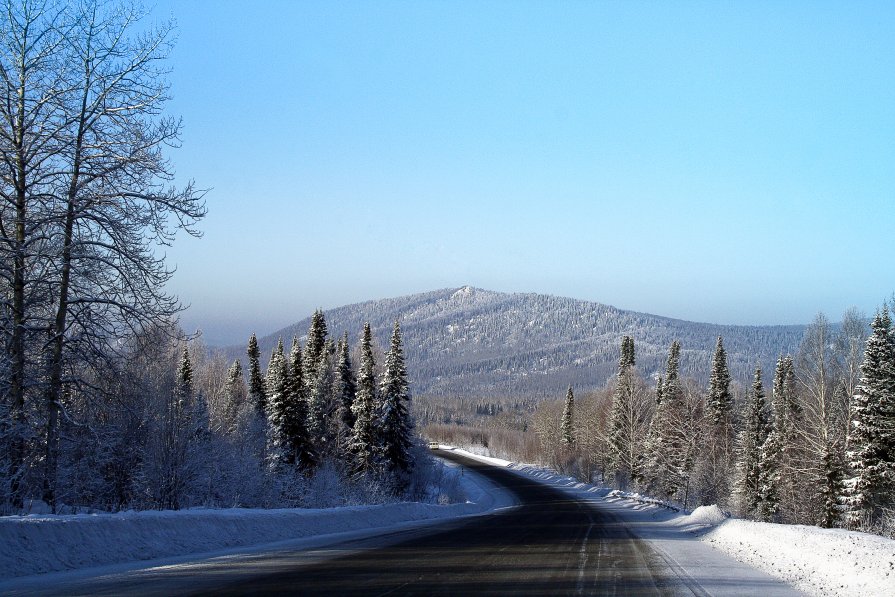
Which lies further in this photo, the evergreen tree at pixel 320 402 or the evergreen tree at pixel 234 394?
the evergreen tree at pixel 234 394

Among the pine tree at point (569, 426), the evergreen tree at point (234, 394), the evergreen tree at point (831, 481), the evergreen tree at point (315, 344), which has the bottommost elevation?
the pine tree at point (569, 426)

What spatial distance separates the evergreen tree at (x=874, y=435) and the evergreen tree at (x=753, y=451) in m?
16.8

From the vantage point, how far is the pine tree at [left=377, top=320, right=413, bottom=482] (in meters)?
47.7

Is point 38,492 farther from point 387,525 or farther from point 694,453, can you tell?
point 694,453

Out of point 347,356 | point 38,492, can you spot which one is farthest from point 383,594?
point 347,356

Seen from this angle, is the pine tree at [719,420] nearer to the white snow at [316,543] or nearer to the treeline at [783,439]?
the treeline at [783,439]

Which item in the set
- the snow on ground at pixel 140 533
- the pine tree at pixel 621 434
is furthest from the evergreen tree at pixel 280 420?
the pine tree at pixel 621 434

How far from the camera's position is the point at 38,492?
15008mm

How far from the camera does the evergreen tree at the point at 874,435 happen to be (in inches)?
1221

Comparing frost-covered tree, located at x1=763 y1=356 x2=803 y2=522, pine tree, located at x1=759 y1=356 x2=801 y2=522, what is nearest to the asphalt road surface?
frost-covered tree, located at x1=763 y1=356 x2=803 y2=522

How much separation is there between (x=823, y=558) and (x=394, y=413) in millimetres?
36710

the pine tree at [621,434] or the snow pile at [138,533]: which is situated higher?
the snow pile at [138,533]

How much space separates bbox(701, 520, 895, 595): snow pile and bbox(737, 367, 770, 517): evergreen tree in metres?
34.3

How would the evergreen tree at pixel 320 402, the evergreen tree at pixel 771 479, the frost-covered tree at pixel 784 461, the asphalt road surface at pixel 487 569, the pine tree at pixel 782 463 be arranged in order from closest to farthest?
1. the asphalt road surface at pixel 487 569
2. the frost-covered tree at pixel 784 461
3. the pine tree at pixel 782 463
4. the evergreen tree at pixel 771 479
5. the evergreen tree at pixel 320 402
